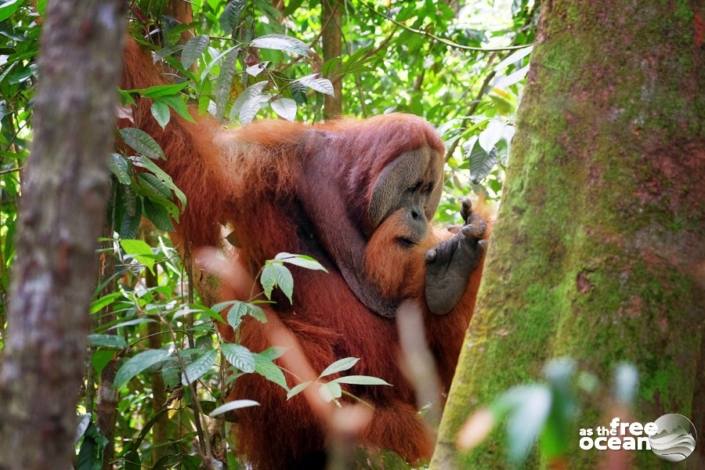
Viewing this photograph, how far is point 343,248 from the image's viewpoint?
409cm

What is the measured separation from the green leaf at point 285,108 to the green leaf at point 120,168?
0.88 meters

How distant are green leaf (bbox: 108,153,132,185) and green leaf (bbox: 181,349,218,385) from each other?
2.15ft

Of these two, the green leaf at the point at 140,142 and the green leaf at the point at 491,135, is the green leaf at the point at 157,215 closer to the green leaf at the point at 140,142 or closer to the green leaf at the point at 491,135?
the green leaf at the point at 140,142

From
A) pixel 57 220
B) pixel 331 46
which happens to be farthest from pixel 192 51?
pixel 57 220

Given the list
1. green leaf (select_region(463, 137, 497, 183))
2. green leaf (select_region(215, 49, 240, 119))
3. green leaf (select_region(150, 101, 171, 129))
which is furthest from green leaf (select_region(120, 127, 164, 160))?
green leaf (select_region(463, 137, 497, 183))

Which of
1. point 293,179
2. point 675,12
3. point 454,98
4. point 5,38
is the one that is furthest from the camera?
point 454,98

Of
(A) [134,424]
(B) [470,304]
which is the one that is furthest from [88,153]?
(A) [134,424]

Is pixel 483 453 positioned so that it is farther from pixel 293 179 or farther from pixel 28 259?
pixel 293 179

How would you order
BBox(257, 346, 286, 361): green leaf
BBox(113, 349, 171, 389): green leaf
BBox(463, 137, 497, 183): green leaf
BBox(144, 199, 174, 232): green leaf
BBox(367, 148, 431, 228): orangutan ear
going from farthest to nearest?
BBox(367, 148, 431, 228): orangutan ear
BBox(463, 137, 497, 183): green leaf
BBox(144, 199, 174, 232): green leaf
BBox(257, 346, 286, 361): green leaf
BBox(113, 349, 171, 389): green leaf

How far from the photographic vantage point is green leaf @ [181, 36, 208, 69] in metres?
3.58

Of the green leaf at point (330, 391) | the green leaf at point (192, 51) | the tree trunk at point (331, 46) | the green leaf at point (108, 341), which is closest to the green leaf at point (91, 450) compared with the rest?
the green leaf at point (108, 341)

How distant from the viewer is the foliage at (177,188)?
3008 mm

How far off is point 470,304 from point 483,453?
195 centimetres

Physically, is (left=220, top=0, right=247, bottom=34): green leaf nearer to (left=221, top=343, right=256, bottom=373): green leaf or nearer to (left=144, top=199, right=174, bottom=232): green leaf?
(left=144, top=199, right=174, bottom=232): green leaf
